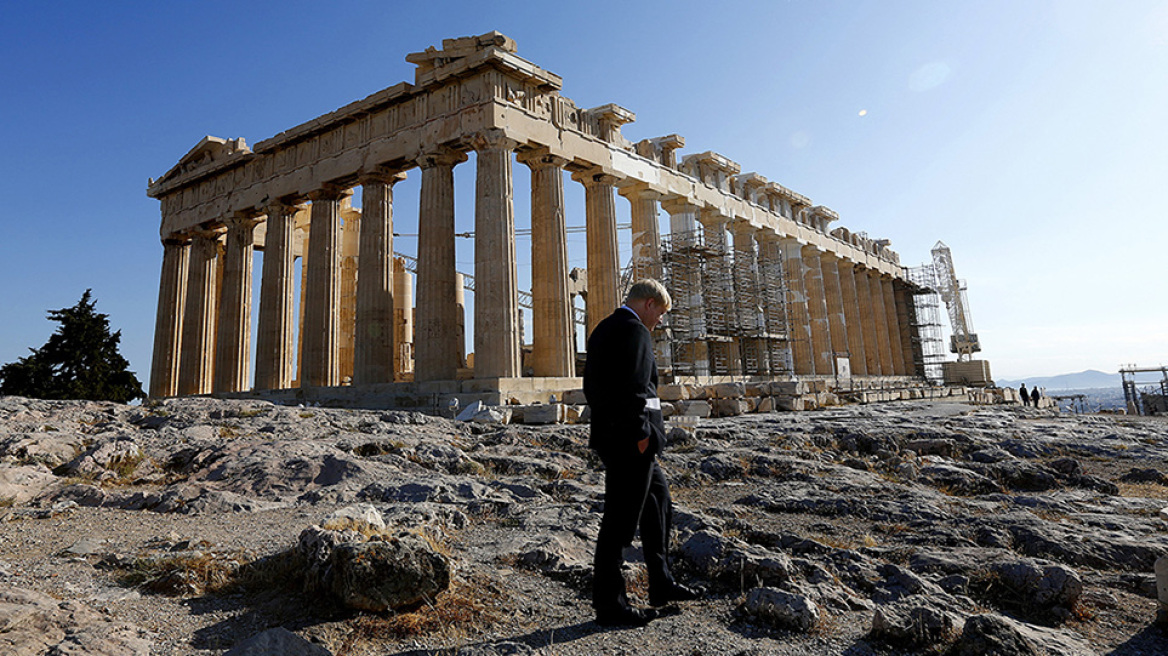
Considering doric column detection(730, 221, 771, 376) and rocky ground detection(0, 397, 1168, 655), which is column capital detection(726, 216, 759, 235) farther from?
rocky ground detection(0, 397, 1168, 655)

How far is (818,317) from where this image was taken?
30.7 m

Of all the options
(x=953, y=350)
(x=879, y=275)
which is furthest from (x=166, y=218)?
(x=953, y=350)

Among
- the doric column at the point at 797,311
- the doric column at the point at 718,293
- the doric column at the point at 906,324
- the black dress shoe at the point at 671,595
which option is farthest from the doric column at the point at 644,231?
the doric column at the point at 906,324

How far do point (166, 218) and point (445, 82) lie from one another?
1641 centimetres

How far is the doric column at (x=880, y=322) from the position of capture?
1447 inches

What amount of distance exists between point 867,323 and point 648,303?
36789 millimetres

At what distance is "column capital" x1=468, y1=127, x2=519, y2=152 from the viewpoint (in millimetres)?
17875

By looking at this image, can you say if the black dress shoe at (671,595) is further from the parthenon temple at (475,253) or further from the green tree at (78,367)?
the green tree at (78,367)

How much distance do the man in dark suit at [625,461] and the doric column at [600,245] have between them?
16263 mm

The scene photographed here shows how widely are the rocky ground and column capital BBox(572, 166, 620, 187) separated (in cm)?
1401

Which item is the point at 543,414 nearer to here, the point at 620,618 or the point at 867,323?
the point at 620,618

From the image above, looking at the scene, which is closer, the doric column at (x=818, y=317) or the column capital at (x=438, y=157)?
the column capital at (x=438, y=157)

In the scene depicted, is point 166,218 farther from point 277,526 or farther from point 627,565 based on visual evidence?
point 627,565

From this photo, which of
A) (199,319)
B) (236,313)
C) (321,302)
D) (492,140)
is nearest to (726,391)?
(492,140)
